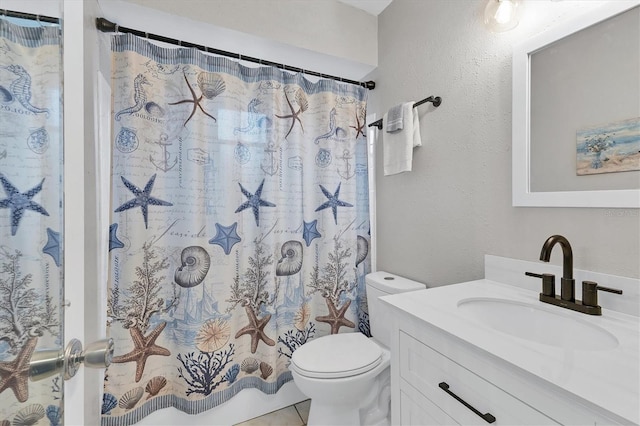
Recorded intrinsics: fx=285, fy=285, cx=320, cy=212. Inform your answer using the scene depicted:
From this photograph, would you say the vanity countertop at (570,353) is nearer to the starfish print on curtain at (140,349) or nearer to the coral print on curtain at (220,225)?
the coral print on curtain at (220,225)

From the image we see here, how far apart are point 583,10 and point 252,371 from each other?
2.16 m

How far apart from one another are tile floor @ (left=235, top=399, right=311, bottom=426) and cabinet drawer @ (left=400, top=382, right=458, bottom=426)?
90 cm

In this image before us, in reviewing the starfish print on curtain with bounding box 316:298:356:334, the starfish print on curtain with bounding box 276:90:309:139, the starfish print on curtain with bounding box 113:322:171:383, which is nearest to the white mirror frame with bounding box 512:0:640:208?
the starfish print on curtain with bounding box 276:90:309:139

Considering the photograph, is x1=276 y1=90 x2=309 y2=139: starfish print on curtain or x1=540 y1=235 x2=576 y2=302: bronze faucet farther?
x1=276 y1=90 x2=309 y2=139: starfish print on curtain

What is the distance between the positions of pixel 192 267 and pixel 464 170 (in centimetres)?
145

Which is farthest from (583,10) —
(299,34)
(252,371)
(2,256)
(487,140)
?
(252,371)

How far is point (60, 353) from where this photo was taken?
490 millimetres

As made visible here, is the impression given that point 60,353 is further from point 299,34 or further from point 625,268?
point 299,34

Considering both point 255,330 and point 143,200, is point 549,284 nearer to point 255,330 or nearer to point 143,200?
point 255,330

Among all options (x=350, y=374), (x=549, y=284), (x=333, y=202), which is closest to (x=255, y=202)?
(x=333, y=202)

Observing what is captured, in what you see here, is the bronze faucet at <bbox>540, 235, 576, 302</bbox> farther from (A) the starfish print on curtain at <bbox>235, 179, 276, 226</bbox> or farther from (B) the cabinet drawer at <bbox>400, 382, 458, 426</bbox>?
(A) the starfish print on curtain at <bbox>235, 179, 276, 226</bbox>

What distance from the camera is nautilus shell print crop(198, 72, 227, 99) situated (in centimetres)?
153

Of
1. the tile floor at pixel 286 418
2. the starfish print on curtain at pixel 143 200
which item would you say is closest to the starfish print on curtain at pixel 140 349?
the starfish print on curtain at pixel 143 200

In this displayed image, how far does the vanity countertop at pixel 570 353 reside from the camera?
20.5 inches
